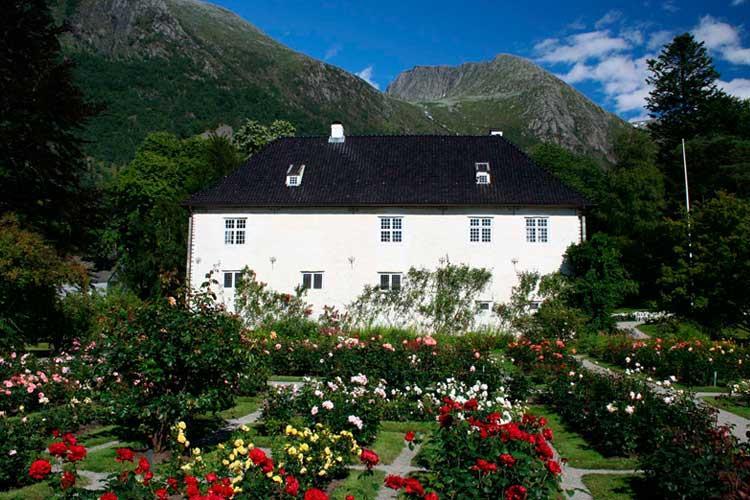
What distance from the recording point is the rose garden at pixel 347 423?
5.76 meters

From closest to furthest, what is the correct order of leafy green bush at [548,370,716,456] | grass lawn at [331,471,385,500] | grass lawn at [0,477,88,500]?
grass lawn at [0,477,88,500], grass lawn at [331,471,385,500], leafy green bush at [548,370,716,456]

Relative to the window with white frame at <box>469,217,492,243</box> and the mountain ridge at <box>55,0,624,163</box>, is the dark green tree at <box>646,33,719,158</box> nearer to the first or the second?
the window with white frame at <box>469,217,492,243</box>

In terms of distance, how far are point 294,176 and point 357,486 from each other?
2409 centimetres

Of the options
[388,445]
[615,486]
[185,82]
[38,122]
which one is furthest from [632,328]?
[185,82]

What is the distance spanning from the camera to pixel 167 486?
18.0 ft

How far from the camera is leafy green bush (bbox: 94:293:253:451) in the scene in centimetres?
778

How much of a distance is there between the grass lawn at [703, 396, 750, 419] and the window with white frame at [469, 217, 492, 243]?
15.6 meters

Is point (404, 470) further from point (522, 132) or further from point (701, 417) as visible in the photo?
point (522, 132)

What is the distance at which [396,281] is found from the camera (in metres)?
28.3

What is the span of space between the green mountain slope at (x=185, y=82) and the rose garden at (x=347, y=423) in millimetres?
91792

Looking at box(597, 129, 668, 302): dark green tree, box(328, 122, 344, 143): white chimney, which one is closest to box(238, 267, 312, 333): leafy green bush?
box(328, 122, 344, 143): white chimney

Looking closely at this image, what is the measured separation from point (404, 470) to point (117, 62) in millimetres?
150384

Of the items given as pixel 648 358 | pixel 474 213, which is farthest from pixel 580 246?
pixel 648 358

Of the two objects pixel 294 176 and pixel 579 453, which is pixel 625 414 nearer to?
pixel 579 453
